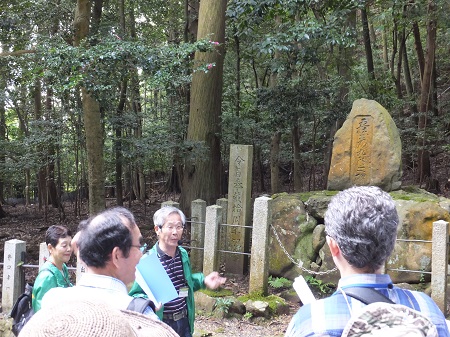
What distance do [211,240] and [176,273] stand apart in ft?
11.8

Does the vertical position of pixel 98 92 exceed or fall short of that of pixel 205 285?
it exceeds it

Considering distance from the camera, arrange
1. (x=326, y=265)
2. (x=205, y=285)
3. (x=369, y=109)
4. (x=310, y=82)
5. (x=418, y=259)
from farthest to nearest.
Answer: (x=310, y=82)
(x=369, y=109)
(x=326, y=265)
(x=418, y=259)
(x=205, y=285)

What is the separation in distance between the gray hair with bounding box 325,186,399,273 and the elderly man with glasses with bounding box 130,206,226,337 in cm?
167

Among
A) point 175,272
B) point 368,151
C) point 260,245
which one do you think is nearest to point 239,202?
point 260,245

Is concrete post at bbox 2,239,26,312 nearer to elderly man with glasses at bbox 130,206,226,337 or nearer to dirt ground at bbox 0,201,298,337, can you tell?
dirt ground at bbox 0,201,298,337

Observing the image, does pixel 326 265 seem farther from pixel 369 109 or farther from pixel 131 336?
pixel 131 336

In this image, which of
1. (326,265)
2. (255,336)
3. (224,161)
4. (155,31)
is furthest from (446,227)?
(155,31)

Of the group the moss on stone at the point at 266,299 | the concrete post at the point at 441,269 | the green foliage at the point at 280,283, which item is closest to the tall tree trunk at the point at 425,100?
the green foliage at the point at 280,283

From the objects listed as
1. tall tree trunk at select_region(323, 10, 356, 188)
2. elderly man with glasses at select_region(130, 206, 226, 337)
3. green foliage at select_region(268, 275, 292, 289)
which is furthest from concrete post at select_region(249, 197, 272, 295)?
tall tree trunk at select_region(323, 10, 356, 188)

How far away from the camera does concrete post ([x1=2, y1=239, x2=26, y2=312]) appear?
5238 millimetres

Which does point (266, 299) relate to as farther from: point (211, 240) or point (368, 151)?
point (368, 151)

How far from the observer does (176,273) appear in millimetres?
3102

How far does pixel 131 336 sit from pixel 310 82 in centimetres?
1101

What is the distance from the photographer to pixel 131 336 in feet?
3.51
